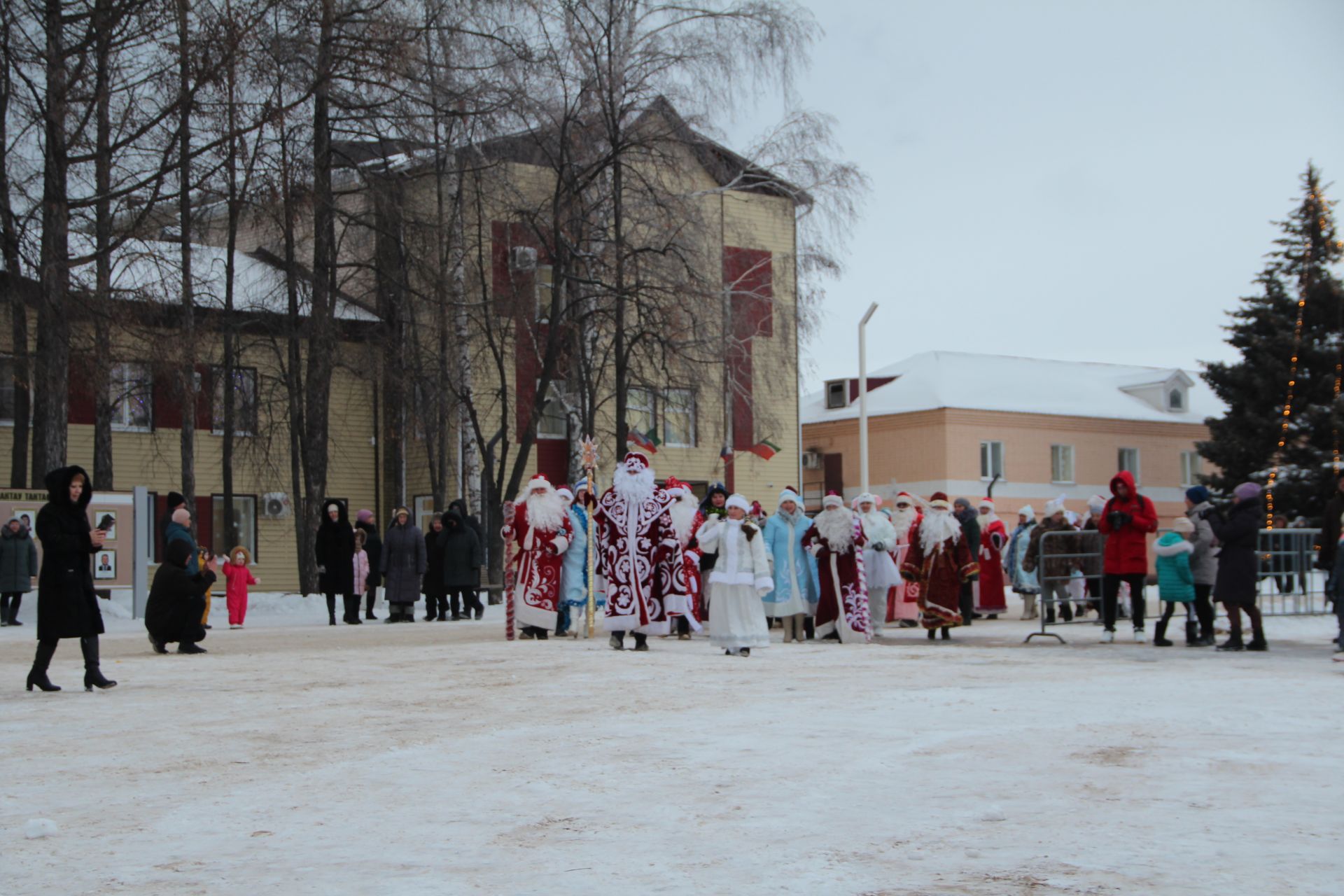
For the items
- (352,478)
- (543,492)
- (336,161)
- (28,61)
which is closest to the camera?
(543,492)

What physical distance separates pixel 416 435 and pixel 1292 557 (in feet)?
62.1

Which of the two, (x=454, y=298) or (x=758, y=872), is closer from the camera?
(x=758, y=872)

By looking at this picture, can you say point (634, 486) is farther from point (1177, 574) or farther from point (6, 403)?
point (6, 403)

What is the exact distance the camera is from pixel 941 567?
18.8m

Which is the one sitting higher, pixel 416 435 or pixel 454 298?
pixel 454 298

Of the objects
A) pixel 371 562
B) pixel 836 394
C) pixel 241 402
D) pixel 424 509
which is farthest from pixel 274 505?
pixel 836 394

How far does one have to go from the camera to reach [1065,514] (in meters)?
24.3

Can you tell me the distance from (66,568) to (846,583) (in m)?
8.82

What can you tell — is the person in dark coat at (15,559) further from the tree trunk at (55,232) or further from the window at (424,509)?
the window at (424,509)

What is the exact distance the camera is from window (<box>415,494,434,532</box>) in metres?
40.0

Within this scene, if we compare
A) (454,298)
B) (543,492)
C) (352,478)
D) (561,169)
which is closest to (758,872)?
(543,492)

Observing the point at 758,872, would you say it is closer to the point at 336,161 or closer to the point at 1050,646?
the point at 1050,646

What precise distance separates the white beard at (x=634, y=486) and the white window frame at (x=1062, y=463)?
130ft

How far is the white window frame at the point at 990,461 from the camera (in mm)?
52312
